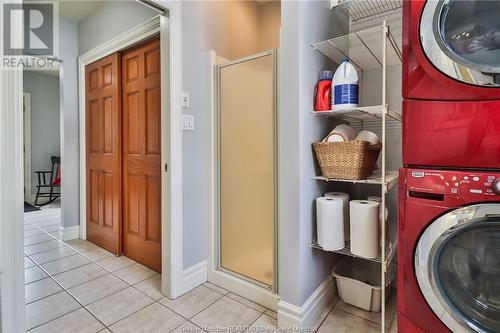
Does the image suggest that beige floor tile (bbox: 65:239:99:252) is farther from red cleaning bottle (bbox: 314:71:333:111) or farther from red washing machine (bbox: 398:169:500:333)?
red washing machine (bbox: 398:169:500:333)

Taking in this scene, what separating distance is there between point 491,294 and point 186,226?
1587 millimetres

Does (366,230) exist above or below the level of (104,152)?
below

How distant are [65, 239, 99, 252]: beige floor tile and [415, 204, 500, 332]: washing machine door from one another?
2862mm

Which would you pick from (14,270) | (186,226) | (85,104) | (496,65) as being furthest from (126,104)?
(496,65)

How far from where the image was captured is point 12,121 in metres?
1.14

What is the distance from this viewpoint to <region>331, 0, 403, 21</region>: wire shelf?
163 centimetres

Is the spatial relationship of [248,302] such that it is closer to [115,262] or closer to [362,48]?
[115,262]

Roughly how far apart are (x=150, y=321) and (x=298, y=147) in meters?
1.31

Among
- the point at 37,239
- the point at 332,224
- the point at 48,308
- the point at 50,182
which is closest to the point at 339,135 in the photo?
the point at 332,224

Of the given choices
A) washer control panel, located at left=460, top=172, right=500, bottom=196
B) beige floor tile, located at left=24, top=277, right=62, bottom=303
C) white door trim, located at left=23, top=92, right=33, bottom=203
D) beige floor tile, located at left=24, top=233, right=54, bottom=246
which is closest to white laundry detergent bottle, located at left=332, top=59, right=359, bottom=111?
washer control panel, located at left=460, top=172, right=500, bottom=196

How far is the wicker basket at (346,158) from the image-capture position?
4.34ft

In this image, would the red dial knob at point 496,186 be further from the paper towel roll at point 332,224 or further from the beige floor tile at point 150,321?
the beige floor tile at point 150,321

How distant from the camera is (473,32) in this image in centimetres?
95

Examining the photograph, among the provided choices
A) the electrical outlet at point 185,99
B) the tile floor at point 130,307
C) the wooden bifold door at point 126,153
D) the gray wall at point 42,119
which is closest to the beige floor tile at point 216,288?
the tile floor at point 130,307
